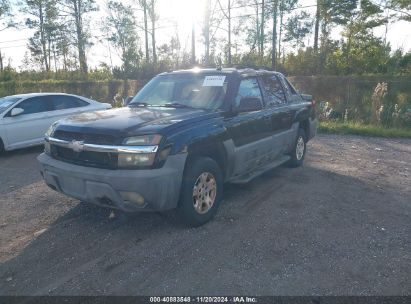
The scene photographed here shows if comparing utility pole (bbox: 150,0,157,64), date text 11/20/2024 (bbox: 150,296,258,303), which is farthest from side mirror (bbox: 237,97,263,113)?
utility pole (bbox: 150,0,157,64)

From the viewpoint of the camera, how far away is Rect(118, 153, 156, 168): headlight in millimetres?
3543

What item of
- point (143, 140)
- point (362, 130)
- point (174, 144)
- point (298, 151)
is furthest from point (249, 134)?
point (362, 130)

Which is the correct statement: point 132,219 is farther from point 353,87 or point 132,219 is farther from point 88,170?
point 353,87

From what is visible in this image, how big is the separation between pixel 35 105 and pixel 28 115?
0.33 metres

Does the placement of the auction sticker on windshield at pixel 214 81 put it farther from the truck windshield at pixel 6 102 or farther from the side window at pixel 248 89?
the truck windshield at pixel 6 102

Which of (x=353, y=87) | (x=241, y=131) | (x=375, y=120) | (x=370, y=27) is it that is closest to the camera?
(x=241, y=131)

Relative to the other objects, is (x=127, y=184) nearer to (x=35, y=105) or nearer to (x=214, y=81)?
(x=214, y=81)

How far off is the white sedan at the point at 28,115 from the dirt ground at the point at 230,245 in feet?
8.40

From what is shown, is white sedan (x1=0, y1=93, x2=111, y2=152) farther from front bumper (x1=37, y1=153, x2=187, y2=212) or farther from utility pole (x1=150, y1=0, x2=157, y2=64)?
utility pole (x1=150, y1=0, x2=157, y2=64)

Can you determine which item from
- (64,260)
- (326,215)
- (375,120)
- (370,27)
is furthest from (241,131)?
(370,27)

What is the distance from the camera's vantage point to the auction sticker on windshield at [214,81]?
186 inches

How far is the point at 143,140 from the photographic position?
11.7 ft

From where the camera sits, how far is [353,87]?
49.8 feet

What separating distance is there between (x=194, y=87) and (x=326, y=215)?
8.06 feet
